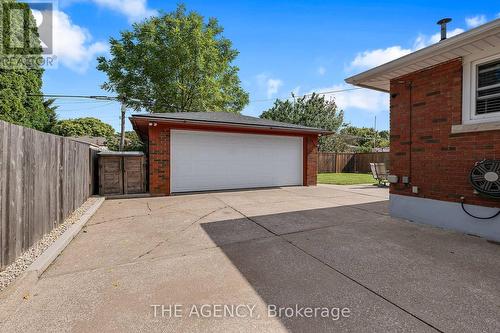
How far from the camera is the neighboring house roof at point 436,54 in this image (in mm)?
3600

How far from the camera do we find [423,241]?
3928 mm

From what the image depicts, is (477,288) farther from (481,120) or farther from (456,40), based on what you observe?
(456,40)

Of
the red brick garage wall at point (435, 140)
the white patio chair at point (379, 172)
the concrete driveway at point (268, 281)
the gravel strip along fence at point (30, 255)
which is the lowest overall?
the concrete driveway at point (268, 281)

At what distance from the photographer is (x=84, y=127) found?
4262cm

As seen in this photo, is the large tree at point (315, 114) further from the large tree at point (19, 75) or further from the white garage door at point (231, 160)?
the large tree at point (19, 75)

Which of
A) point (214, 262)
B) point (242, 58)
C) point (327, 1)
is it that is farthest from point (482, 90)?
point (242, 58)

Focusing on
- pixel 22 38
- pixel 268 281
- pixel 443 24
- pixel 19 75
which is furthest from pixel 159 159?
pixel 22 38

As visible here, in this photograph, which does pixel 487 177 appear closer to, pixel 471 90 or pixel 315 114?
pixel 471 90

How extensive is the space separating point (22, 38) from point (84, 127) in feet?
85.7

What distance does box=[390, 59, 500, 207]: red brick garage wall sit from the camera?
167 inches

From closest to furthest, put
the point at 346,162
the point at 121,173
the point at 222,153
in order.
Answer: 1. the point at 121,173
2. the point at 222,153
3. the point at 346,162

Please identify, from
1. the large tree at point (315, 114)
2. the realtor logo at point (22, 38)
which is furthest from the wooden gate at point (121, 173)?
the large tree at point (315, 114)

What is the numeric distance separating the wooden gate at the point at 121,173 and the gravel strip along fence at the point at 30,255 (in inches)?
133

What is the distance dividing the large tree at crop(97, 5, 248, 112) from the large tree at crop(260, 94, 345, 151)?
6.92m
